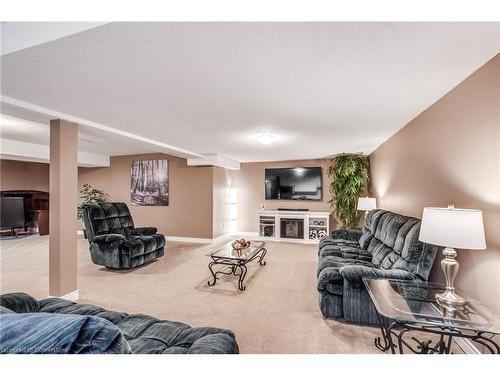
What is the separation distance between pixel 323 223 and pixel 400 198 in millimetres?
2545

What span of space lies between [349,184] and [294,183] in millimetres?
1573

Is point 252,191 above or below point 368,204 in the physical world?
above

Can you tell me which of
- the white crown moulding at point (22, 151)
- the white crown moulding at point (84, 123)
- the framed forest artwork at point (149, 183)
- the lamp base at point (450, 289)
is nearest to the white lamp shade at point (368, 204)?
the lamp base at point (450, 289)

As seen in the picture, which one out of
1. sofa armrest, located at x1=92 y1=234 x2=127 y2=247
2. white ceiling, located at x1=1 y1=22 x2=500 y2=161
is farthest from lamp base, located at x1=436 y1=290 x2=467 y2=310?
sofa armrest, located at x1=92 y1=234 x2=127 y2=247

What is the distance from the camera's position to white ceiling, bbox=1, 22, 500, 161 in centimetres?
138

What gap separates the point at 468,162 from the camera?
196 centimetres

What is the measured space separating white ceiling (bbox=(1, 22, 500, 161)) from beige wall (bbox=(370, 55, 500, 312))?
17cm

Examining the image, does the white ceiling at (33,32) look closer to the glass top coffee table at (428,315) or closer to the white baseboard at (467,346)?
the glass top coffee table at (428,315)

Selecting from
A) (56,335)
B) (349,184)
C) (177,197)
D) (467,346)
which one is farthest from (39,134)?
(467,346)

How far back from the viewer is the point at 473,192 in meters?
1.90

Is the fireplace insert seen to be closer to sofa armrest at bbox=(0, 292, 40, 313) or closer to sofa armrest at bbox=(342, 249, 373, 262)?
sofa armrest at bbox=(342, 249, 373, 262)

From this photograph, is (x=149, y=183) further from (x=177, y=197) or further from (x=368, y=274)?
(x=368, y=274)

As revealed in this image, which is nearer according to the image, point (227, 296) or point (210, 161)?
point (227, 296)

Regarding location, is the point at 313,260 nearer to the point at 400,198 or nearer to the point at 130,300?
the point at 400,198
